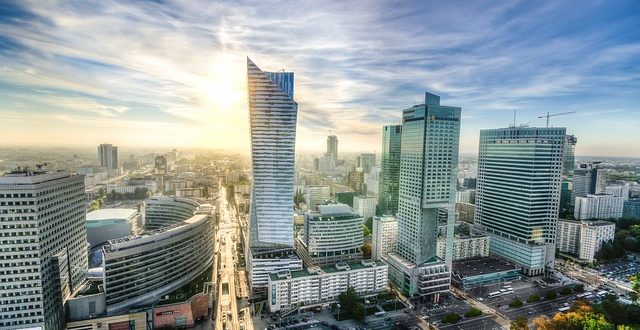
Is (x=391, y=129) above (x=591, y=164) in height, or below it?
above

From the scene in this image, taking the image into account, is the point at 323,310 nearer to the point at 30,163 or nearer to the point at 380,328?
the point at 380,328

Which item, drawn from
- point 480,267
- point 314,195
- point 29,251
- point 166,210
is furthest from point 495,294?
point 166,210

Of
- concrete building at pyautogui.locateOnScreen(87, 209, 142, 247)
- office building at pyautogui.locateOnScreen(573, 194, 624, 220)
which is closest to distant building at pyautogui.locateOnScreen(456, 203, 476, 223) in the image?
office building at pyautogui.locateOnScreen(573, 194, 624, 220)

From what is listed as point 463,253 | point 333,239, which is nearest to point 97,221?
point 333,239

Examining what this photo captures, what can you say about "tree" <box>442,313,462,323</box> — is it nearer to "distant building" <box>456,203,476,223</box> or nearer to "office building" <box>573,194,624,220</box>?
"distant building" <box>456,203,476,223</box>

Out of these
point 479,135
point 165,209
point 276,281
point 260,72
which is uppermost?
point 260,72

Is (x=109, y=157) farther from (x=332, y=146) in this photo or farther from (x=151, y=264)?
(x=332, y=146)

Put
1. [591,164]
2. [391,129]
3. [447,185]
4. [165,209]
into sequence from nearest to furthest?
[447,185]
[165,209]
[391,129]
[591,164]

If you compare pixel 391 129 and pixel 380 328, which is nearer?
pixel 380 328
